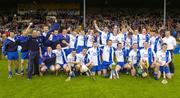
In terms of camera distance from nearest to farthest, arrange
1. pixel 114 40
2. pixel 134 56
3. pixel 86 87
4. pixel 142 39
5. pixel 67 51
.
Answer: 1. pixel 86 87
2. pixel 134 56
3. pixel 67 51
4. pixel 142 39
5. pixel 114 40

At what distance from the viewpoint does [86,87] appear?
13.3 meters

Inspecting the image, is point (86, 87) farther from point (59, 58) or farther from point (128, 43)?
point (128, 43)

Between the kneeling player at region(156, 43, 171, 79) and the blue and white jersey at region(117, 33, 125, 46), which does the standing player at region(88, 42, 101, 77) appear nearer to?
the blue and white jersey at region(117, 33, 125, 46)

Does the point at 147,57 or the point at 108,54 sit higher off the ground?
the point at 108,54

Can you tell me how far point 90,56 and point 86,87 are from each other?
2.35 meters

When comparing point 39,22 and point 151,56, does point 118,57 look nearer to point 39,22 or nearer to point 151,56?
point 151,56

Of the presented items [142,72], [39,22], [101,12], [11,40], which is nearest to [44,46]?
[11,40]

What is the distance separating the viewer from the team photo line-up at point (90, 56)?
14.8m

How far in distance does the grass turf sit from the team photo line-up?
38 centimetres

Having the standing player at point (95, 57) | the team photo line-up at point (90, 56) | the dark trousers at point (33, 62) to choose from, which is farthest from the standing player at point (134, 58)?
the dark trousers at point (33, 62)

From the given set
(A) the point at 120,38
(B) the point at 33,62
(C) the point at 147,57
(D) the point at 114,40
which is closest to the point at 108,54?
(C) the point at 147,57

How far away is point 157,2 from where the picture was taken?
38094 mm

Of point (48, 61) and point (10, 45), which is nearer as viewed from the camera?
point (10, 45)

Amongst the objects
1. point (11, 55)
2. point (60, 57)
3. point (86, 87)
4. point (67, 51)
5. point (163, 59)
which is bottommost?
point (86, 87)
